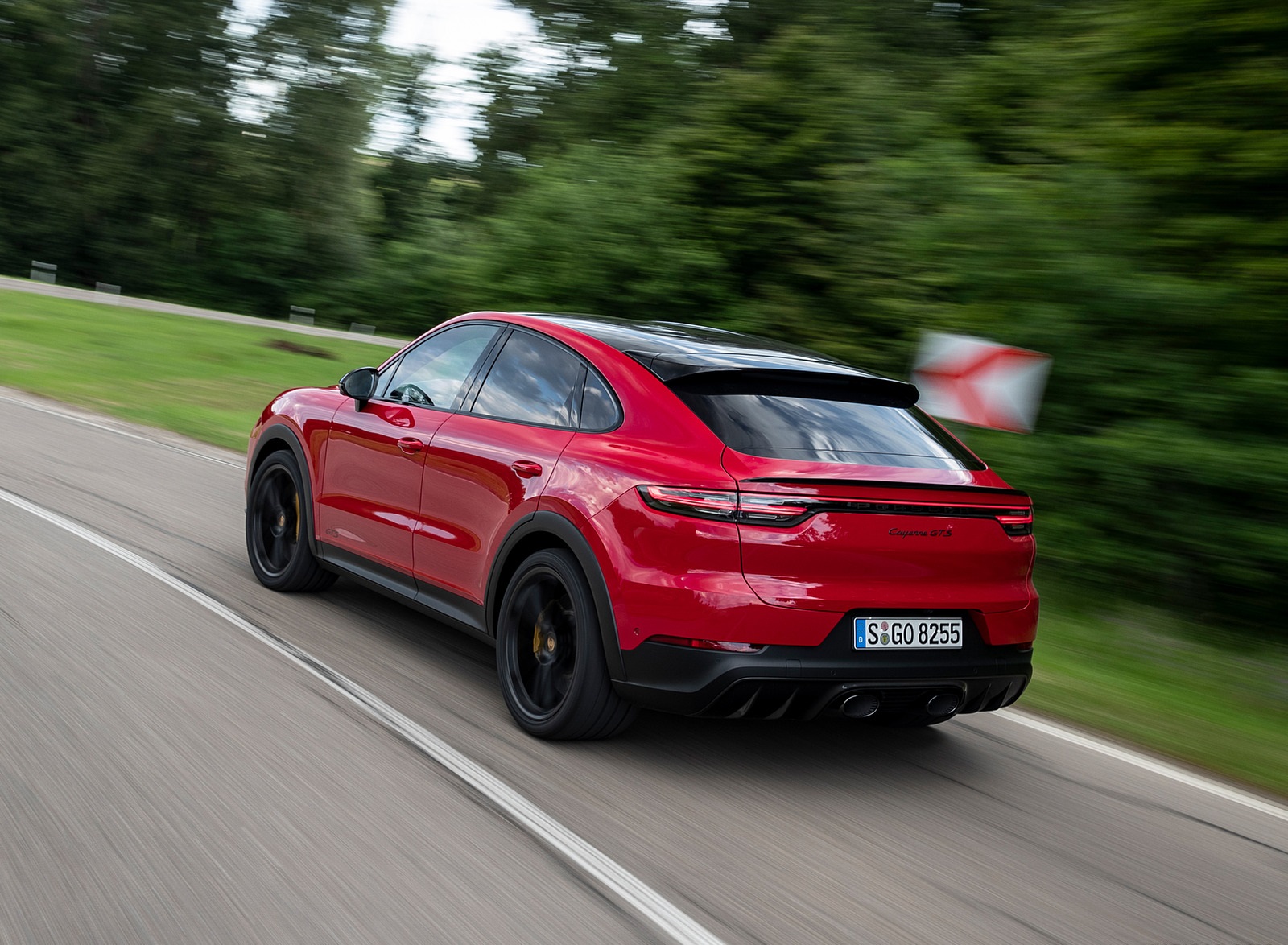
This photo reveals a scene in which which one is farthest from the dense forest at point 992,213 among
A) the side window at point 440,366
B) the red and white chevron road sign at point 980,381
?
the side window at point 440,366

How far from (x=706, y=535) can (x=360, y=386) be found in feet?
8.66

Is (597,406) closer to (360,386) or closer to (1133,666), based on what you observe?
(360,386)

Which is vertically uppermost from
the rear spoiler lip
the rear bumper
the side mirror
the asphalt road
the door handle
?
the side mirror

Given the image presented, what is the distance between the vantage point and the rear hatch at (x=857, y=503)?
4.23m

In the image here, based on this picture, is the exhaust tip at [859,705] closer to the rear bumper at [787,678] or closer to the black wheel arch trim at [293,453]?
the rear bumper at [787,678]

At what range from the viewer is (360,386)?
20.4ft

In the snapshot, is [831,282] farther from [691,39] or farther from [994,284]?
[691,39]

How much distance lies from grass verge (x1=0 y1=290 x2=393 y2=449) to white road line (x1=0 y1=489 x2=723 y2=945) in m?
8.47

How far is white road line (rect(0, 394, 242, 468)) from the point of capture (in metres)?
12.3

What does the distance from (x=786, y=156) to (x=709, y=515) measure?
13.2m

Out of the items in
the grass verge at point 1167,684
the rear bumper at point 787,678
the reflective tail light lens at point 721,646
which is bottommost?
the grass verge at point 1167,684

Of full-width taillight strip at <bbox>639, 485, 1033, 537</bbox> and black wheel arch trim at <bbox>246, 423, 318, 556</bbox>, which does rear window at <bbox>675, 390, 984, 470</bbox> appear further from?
black wheel arch trim at <bbox>246, 423, 318, 556</bbox>

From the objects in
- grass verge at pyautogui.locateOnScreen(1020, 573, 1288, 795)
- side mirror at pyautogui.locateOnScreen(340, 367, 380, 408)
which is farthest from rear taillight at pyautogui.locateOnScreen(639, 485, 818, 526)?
side mirror at pyautogui.locateOnScreen(340, 367, 380, 408)

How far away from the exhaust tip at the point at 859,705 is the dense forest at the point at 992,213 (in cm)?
446
